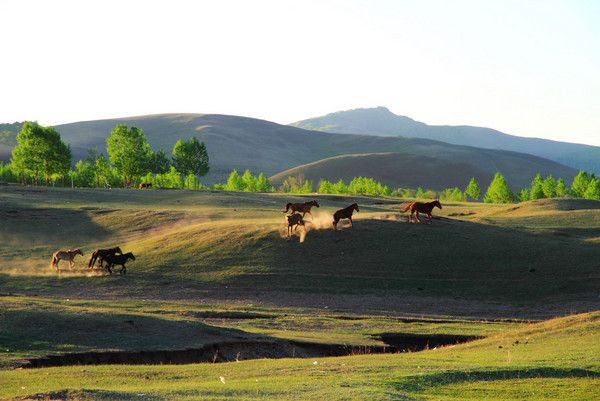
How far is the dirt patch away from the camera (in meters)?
39.4

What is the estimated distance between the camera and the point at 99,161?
514ft

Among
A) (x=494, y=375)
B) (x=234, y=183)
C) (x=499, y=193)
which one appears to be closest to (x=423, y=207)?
(x=494, y=375)

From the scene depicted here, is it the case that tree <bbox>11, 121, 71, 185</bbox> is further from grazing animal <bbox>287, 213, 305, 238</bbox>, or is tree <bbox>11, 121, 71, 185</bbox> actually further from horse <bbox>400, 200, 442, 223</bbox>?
horse <bbox>400, 200, 442, 223</bbox>

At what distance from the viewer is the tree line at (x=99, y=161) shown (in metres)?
126

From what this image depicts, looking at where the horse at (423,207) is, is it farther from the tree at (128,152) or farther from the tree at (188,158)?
the tree at (188,158)

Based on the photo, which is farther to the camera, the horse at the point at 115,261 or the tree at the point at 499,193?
the tree at the point at 499,193

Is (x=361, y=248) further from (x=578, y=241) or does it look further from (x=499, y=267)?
(x=578, y=241)

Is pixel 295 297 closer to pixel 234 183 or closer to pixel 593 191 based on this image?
pixel 593 191

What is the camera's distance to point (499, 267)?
201 feet

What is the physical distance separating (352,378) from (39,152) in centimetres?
10897

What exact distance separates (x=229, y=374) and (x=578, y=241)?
49.5 m

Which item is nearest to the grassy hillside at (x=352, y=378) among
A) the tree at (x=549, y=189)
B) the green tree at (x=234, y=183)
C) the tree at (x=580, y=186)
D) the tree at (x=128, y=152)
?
the tree at (x=128, y=152)

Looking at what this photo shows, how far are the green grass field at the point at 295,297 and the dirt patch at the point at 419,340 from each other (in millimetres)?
735

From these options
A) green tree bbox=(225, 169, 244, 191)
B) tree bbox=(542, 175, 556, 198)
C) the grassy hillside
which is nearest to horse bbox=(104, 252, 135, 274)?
the grassy hillside
